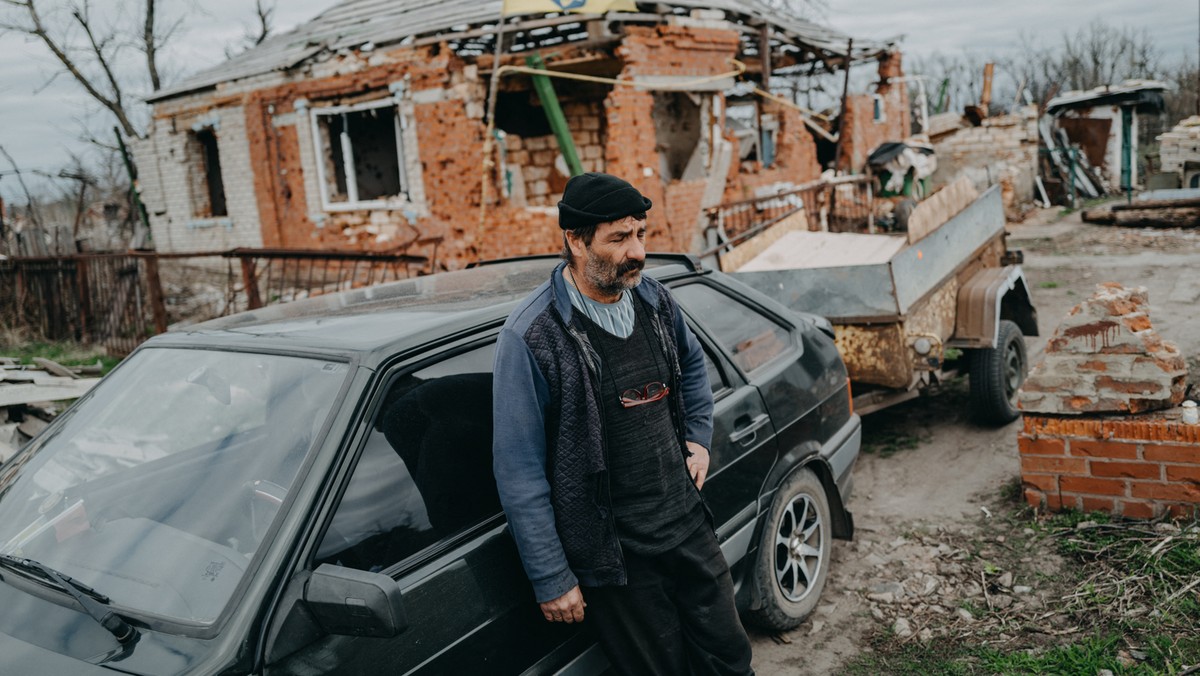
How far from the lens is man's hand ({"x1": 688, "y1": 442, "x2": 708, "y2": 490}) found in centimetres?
244

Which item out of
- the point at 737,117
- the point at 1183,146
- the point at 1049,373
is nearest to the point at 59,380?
the point at 1049,373

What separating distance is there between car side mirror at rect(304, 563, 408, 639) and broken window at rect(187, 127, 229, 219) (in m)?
15.0

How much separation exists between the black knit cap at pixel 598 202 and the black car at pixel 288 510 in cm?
49

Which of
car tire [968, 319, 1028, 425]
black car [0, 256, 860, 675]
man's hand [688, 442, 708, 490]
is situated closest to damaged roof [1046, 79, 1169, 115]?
car tire [968, 319, 1028, 425]

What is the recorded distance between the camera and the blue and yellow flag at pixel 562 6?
886 cm

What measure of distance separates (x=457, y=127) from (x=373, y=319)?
9.00m

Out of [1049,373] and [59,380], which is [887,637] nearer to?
[1049,373]

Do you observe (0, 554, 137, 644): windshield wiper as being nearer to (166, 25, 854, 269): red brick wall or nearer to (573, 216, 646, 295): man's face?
(573, 216, 646, 295): man's face

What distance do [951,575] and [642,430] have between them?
2289 millimetres

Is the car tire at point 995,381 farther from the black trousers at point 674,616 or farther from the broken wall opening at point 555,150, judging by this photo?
the broken wall opening at point 555,150

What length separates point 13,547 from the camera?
85.4 inches

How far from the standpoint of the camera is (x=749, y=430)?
10.1ft

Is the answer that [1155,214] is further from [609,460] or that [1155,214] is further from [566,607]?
[566,607]

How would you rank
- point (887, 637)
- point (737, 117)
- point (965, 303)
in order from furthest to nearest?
point (737, 117) → point (965, 303) → point (887, 637)
